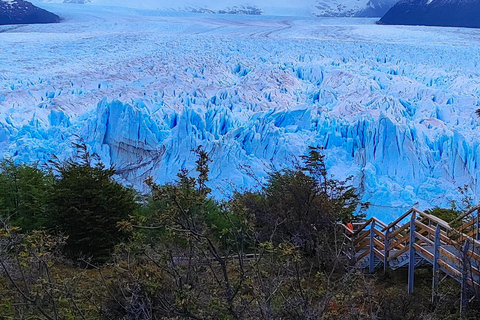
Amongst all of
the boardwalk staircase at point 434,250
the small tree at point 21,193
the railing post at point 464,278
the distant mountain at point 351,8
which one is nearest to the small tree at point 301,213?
the boardwalk staircase at point 434,250

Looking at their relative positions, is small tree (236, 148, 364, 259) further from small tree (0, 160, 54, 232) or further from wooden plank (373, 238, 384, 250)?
small tree (0, 160, 54, 232)

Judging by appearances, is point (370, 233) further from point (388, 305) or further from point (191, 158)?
point (191, 158)

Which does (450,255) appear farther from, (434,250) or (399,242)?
(399,242)

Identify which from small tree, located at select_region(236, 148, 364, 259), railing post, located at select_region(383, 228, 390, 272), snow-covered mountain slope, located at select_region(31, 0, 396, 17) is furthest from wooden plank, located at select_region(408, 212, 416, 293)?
snow-covered mountain slope, located at select_region(31, 0, 396, 17)

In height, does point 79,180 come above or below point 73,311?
below

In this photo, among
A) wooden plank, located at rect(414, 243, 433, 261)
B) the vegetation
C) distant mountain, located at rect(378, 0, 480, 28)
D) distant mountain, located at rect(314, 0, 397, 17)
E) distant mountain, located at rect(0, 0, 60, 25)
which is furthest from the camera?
distant mountain, located at rect(314, 0, 397, 17)

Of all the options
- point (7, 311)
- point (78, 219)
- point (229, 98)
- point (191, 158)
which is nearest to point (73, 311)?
point (7, 311)
